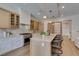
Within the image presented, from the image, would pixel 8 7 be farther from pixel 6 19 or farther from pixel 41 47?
pixel 41 47

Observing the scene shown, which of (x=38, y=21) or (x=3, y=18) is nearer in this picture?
(x=3, y=18)

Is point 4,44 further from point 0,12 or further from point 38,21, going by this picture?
point 38,21

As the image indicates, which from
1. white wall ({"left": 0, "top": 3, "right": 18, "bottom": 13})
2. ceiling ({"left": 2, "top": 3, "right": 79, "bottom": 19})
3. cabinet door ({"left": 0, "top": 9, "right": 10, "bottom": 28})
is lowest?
cabinet door ({"left": 0, "top": 9, "right": 10, "bottom": 28})

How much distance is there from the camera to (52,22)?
1634cm

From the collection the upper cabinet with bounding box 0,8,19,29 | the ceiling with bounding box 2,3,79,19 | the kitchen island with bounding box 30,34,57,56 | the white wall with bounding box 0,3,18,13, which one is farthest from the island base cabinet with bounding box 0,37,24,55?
the ceiling with bounding box 2,3,79,19

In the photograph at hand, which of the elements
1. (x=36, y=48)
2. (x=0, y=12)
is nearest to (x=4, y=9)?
(x=0, y=12)

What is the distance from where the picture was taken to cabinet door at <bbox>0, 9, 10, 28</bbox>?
6.06 m

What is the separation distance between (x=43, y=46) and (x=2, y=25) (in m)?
2.57

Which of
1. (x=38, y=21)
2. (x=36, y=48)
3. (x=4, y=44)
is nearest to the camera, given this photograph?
(x=36, y=48)

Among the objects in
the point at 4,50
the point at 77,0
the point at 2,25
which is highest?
the point at 77,0

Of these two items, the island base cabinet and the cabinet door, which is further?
the cabinet door

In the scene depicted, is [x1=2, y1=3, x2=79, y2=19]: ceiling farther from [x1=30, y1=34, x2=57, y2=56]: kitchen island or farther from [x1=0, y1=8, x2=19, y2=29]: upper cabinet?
[x1=30, y1=34, x2=57, y2=56]: kitchen island

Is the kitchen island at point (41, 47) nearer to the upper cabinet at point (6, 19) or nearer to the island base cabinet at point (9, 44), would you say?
the island base cabinet at point (9, 44)

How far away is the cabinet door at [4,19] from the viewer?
6.06 m
